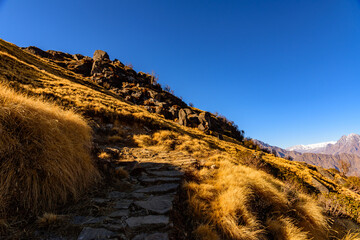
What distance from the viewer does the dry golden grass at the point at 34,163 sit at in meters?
2.32

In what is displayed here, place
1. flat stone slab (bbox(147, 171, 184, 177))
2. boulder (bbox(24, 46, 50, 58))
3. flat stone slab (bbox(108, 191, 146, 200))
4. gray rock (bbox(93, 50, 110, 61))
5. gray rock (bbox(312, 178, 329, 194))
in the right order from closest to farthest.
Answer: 1. flat stone slab (bbox(108, 191, 146, 200))
2. flat stone slab (bbox(147, 171, 184, 177))
3. gray rock (bbox(312, 178, 329, 194))
4. boulder (bbox(24, 46, 50, 58))
5. gray rock (bbox(93, 50, 110, 61))

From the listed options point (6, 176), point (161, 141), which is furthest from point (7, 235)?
point (161, 141)

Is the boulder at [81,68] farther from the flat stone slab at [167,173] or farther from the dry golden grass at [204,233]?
the dry golden grass at [204,233]

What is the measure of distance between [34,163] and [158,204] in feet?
7.97

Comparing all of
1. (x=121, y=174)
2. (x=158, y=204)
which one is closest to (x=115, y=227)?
(x=158, y=204)

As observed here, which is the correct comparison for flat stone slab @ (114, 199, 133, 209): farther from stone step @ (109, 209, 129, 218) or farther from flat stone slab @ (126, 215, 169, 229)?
flat stone slab @ (126, 215, 169, 229)

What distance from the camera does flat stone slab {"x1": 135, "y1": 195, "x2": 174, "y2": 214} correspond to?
9.41 feet

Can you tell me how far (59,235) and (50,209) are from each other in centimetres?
69

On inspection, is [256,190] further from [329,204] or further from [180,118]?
[180,118]

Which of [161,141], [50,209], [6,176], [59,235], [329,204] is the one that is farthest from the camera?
[161,141]

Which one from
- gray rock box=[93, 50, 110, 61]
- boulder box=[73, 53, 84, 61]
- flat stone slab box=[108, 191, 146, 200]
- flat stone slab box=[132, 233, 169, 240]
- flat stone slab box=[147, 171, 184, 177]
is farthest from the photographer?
boulder box=[73, 53, 84, 61]

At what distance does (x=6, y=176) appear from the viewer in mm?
2291

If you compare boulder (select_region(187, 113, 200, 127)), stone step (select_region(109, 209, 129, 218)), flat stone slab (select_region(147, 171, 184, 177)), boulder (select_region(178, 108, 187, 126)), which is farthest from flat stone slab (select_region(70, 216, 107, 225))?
boulder (select_region(187, 113, 200, 127))

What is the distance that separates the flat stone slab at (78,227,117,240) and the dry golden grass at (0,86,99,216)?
94cm
